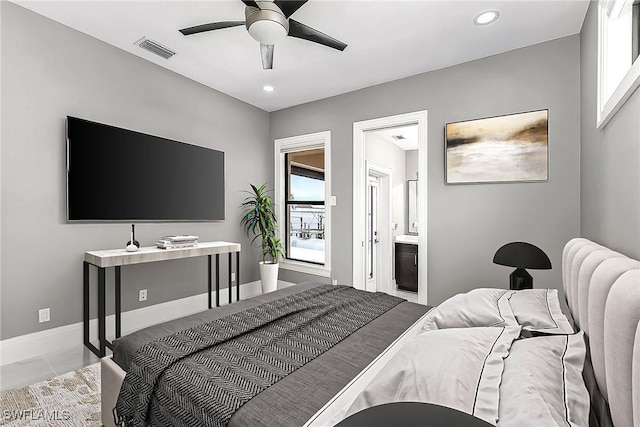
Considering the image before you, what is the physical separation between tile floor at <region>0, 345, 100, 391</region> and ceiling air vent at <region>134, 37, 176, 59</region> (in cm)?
288

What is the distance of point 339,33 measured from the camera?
9.26 ft

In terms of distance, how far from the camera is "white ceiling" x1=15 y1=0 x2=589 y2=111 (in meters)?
2.47

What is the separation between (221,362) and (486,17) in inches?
123

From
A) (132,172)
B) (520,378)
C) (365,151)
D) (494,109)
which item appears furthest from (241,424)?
(365,151)

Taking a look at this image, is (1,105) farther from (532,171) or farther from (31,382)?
(532,171)

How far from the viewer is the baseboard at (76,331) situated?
2514mm

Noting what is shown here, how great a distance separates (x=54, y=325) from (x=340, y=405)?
115 inches

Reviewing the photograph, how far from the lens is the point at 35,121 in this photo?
2.62 metres

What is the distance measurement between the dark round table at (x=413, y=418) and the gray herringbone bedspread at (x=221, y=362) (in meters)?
0.65

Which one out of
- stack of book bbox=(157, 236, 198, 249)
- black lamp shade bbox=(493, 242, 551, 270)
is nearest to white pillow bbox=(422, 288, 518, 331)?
black lamp shade bbox=(493, 242, 551, 270)

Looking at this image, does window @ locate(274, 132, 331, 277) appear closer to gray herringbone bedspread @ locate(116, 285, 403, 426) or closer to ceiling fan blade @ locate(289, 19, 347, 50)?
ceiling fan blade @ locate(289, 19, 347, 50)

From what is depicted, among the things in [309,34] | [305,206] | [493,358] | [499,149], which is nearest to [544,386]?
[493,358]

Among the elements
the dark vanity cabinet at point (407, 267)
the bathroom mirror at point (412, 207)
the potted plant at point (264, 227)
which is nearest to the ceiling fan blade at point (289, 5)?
the potted plant at point (264, 227)

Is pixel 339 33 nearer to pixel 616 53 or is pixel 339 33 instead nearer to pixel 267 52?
pixel 267 52
